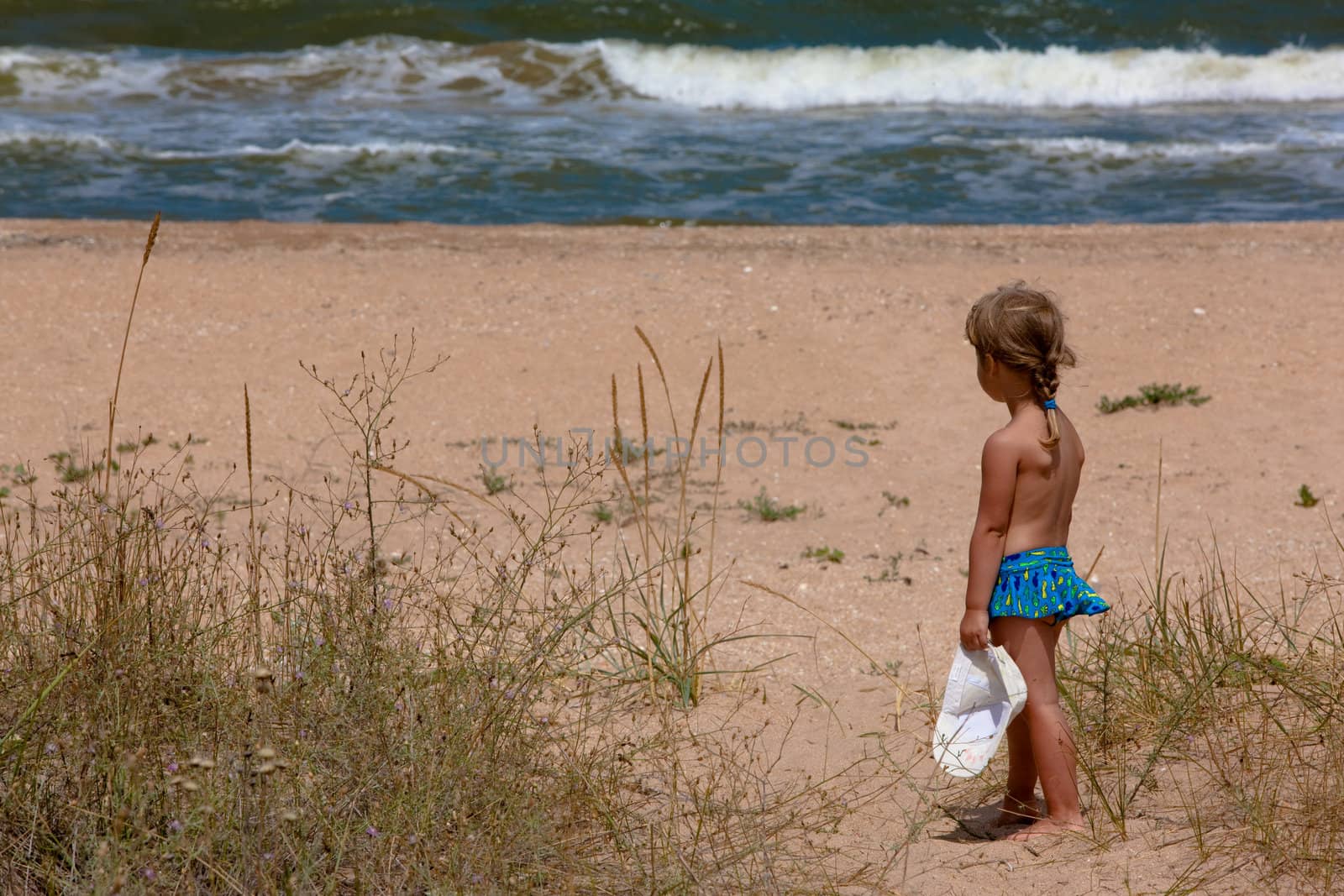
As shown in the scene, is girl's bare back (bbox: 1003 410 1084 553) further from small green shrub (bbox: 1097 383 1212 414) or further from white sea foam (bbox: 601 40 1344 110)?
white sea foam (bbox: 601 40 1344 110)

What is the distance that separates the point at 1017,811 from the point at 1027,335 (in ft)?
3.75

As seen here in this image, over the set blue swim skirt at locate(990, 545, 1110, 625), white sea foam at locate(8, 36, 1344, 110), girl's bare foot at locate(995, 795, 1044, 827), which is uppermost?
white sea foam at locate(8, 36, 1344, 110)

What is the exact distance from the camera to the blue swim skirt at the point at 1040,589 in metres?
2.88

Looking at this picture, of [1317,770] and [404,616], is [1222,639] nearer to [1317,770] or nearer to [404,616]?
[1317,770]

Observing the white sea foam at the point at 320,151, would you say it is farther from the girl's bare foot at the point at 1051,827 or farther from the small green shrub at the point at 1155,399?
the girl's bare foot at the point at 1051,827

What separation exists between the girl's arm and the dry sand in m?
0.53

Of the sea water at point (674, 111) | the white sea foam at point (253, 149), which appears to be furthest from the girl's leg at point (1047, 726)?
the white sea foam at point (253, 149)

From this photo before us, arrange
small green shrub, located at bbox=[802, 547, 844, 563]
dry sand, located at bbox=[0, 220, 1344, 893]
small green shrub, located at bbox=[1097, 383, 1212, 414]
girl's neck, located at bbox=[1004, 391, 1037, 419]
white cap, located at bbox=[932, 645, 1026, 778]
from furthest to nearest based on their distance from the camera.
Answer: small green shrub, located at bbox=[1097, 383, 1212, 414] → small green shrub, located at bbox=[802, 547, 844, 563] → dry sand, located at bbox=[0, 220, 1344, 893] → girl's neck, located at bbox=[1004, 391, 1037, 419] → white cap, located at bbox=[932, 645, 1026, 778]

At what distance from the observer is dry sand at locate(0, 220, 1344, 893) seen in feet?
15.5

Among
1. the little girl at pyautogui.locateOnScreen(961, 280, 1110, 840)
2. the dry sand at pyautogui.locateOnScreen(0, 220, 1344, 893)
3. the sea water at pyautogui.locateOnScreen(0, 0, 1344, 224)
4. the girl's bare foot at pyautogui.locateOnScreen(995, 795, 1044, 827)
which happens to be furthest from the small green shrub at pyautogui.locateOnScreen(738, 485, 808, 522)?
the sea water at pyautogui.locateOnScreen(0, 0, 1344, 224)

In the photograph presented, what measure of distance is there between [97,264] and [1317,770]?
830 cm

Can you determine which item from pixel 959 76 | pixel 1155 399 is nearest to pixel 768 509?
pixel 1155 399

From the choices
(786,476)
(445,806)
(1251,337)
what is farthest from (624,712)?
(1251,337)

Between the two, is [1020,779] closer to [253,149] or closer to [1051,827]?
[1051,827]
